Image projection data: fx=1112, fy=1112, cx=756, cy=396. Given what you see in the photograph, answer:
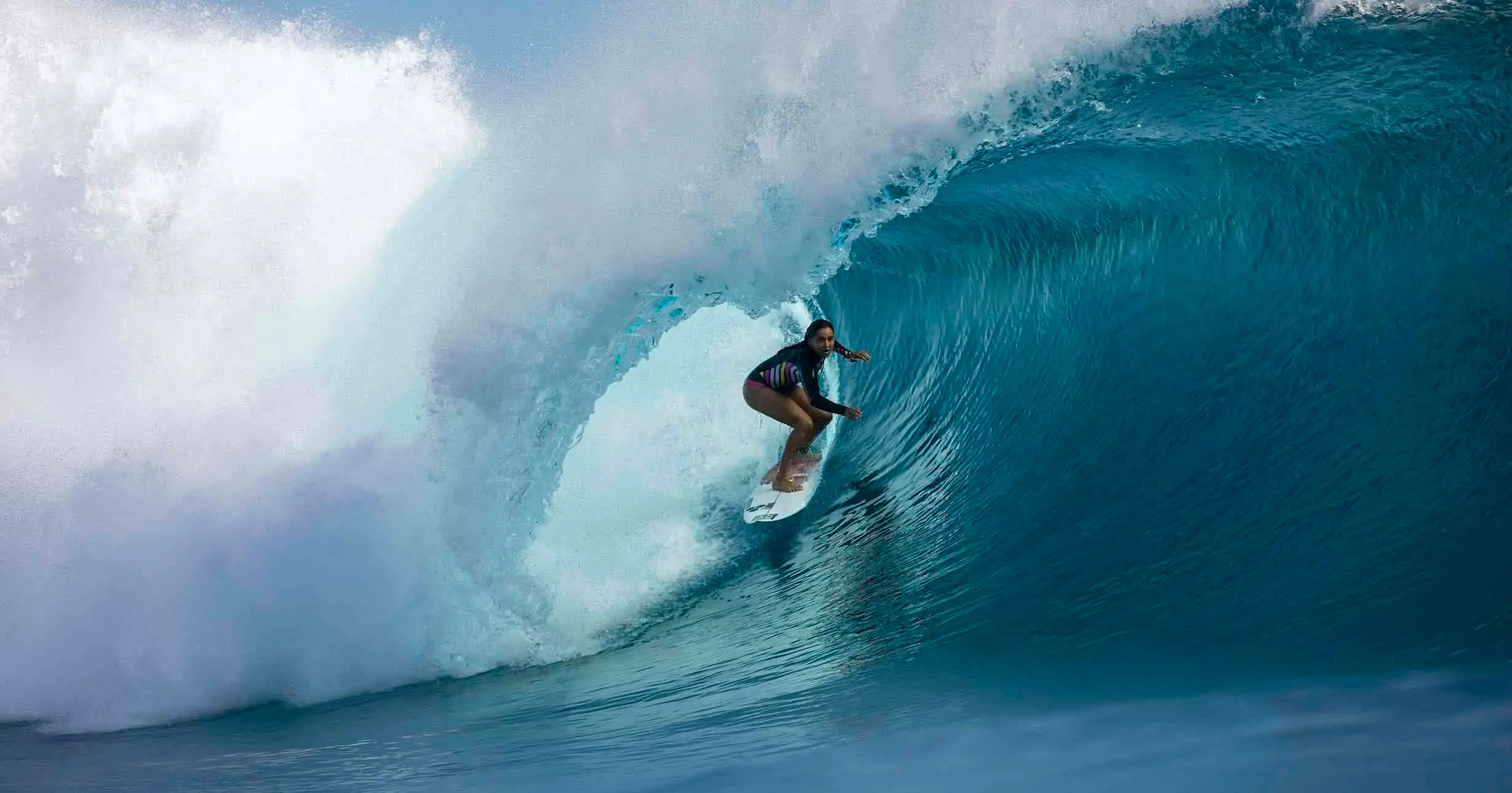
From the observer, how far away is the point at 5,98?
10422 mm

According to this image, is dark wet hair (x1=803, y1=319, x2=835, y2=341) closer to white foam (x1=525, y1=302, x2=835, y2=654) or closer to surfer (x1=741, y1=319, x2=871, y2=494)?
surfer (x1=741, y1=319, x2=871, y2=494)

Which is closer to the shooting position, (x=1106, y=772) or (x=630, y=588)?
(x=1106, y=772)

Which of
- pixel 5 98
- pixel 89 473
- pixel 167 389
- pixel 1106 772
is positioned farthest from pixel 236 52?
pixel 1106 772

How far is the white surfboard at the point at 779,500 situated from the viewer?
5.89 metres

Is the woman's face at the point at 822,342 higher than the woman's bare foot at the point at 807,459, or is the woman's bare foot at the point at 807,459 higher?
the woman's face at the point at 822,342

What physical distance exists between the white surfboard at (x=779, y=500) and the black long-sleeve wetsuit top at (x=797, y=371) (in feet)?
1.77

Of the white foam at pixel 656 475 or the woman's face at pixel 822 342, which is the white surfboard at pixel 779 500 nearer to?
the white foam at pixel 656 475

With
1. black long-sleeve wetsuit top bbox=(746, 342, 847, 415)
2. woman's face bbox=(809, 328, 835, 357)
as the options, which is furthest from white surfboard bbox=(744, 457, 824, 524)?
woman's face bbox=(809, 328, 835, 357)

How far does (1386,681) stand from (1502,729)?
456 mm

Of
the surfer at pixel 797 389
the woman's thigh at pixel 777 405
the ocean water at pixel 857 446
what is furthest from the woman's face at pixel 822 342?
the ocean water at pixel 857 446

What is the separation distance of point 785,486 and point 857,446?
A: 2.51 ft

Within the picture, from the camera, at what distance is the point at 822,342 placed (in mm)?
5523

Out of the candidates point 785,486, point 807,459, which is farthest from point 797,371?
point 807,459

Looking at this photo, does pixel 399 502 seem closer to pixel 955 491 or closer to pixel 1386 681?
pixel 955 491
